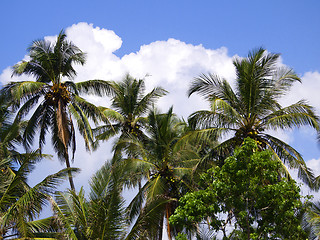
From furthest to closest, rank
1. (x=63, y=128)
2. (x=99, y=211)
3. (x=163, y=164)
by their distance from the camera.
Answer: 1. (x=63, y=128)
2. (x=163, y=164)
3. (x=99, y=211)

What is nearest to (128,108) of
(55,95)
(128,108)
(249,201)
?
(128,108)

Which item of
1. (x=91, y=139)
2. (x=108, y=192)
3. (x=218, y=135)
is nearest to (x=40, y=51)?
(x=91, y=139)

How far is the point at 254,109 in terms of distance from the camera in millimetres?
21797

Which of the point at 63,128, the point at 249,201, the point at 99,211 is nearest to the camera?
the point at 99,211

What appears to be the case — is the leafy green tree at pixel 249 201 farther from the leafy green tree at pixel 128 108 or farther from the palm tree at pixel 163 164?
the leafy green tree at pixel 128 108

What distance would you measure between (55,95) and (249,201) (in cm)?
1223

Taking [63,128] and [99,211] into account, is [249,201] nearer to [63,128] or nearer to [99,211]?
[99,211]

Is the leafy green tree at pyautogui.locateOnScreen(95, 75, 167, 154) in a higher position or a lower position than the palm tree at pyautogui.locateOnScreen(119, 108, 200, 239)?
higher

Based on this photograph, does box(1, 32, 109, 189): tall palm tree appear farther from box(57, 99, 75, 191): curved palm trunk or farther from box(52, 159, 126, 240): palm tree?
box(52, 159, 126, 240): palm tree

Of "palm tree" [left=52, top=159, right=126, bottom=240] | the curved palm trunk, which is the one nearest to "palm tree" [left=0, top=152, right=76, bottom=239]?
"palm tree" [left=52, top=159, right=126, bottom=240]

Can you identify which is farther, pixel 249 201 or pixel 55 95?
pixel 55 95

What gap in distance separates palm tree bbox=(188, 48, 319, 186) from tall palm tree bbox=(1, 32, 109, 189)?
21.4 feet

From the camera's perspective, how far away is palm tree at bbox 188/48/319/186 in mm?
21016

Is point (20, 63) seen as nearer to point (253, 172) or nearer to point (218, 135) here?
point (218, 135)
